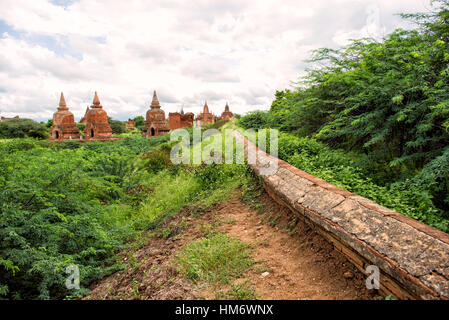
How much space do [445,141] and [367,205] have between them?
125 inches

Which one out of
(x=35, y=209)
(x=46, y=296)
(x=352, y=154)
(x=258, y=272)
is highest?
(x=352, y=154)

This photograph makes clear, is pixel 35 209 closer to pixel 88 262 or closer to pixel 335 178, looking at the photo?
pixel 88 262

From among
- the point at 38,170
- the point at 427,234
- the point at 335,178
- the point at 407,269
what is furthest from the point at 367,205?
the point at 38,170

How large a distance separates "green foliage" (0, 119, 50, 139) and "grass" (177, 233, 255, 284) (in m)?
39.7

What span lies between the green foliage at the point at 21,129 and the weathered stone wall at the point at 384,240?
4083cm

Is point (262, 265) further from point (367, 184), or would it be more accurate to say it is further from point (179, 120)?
point (179, 120)

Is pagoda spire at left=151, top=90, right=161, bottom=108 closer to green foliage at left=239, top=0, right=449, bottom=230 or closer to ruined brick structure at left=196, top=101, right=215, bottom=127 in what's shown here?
green foliage at left=239, top=0, right=449, bottom=230

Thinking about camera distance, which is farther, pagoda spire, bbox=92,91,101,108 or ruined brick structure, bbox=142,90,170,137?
ruined brick structure, bbox=142,90,170,137

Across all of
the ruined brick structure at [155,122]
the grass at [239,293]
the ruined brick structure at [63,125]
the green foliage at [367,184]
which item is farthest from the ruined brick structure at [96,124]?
the grass at [239,293]

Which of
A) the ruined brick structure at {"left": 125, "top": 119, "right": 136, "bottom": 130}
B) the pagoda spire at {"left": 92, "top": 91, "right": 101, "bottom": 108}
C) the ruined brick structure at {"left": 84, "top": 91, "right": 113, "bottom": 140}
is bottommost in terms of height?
the ruined brick structure at {"left": 84, "top": 91, "right": 113, "bottom": 140}

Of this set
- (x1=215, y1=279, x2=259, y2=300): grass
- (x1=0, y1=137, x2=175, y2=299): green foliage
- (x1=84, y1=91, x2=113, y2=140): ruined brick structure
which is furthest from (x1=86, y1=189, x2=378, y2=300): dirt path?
(x1=84, y1=91, x2=113, y2=140): ruined brick structure

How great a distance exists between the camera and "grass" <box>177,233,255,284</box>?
2.87 metres
